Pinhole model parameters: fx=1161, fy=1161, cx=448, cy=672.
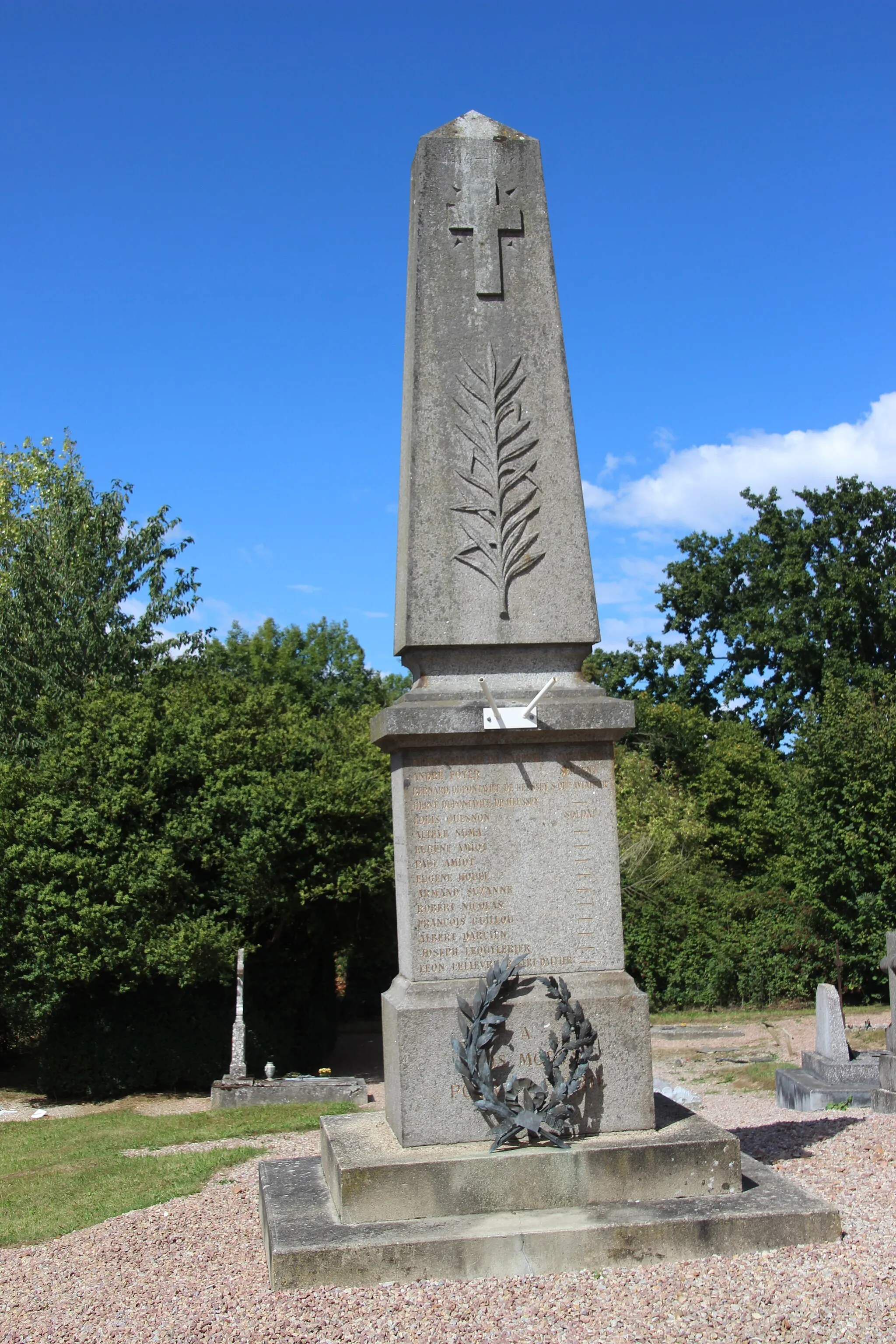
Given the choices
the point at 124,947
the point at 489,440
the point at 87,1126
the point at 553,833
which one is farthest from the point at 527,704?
the point at 124,947

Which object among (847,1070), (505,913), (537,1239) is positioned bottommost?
(847,1070)

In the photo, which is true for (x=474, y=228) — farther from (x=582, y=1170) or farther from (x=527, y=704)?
(x=582, y=1170)

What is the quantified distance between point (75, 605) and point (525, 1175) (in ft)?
70.2

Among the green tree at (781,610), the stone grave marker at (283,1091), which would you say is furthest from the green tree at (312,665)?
the stone grave marker at (283,1091)

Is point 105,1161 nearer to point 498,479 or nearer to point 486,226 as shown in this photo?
point 498,479

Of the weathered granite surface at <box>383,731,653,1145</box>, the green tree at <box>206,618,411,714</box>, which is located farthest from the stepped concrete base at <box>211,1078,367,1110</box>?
the green tree at <box>206,618,411,714</box>

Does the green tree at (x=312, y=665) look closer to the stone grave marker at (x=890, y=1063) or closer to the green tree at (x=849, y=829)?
the green tree at (x=849, y=829)

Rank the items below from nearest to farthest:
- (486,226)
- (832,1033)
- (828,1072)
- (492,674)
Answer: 1. (492,674)
2. (486,226)
3. (828,1072)
4. (832,1033)

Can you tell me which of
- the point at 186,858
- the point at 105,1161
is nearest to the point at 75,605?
the point at 186,858

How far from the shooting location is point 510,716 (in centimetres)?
661

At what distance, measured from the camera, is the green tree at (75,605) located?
24016mm

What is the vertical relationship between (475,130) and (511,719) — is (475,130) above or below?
above

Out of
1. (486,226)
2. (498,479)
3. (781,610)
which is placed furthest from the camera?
(781,610)

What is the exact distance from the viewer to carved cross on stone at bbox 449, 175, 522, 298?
23.7 ft
